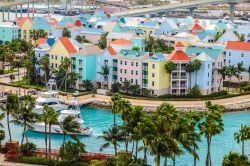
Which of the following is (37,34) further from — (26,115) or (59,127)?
(26,115)

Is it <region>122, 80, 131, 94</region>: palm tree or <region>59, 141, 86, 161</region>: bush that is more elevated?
<region>122, 80, 131, 94</region>: palm tree

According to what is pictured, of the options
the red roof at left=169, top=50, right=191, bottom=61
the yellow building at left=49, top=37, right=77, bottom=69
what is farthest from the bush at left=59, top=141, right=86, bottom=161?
the yellow building at left=49, top=37, right=77, bottom=69

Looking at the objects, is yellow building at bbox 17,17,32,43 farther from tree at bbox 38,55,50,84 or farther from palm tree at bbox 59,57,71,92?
palm tree at bbox 59,57,71,92

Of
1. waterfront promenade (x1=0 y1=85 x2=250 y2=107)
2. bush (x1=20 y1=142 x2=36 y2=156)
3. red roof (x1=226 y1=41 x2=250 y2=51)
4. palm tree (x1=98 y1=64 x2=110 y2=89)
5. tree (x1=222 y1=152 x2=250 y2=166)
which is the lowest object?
bush (x1=20 y1=142 x2=36 y2=156)

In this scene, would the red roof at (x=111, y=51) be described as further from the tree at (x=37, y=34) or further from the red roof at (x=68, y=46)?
the tree at (x=37, y=34)

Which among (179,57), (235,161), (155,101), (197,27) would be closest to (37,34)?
(197,27)

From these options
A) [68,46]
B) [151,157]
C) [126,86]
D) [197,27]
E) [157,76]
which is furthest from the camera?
[197,27]
